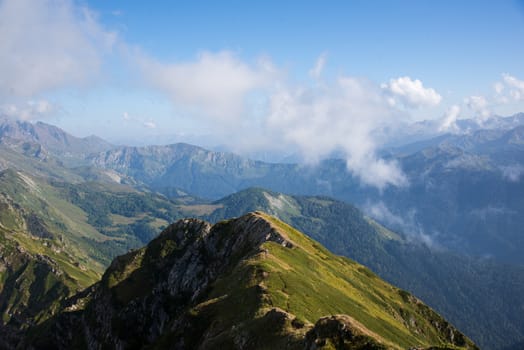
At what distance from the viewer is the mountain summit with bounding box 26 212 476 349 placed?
65750 millimetres

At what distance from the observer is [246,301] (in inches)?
3317

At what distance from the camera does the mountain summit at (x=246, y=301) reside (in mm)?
65750

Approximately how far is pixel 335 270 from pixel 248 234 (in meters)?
37.7

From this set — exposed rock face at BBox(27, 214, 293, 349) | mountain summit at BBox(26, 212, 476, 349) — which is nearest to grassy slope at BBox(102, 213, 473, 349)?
mountain summit at BBox(26, 212, 476, 349)

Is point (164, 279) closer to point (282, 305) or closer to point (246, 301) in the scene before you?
point (246, 301)

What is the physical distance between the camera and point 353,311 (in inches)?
4350

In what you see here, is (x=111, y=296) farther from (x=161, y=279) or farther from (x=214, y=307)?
(x=214, y=307)

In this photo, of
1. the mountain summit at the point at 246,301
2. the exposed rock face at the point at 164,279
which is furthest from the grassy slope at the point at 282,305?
the exposed rock face at the point at 164,279

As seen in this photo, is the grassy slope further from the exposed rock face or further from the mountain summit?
the exposed rock face

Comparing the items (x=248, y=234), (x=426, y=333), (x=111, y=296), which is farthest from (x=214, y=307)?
(x=426, y=333)

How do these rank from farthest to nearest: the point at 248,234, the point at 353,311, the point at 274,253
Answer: the point at 248,234
the point at 274,253
the point at 353,311

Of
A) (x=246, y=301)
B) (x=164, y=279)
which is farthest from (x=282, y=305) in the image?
(x=164, y=279)

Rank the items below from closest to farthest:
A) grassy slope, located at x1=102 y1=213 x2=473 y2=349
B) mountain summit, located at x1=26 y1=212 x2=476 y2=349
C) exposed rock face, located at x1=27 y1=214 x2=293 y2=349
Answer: mountain summit, located at x1=26 y1=212 x2=476 y2=349, grassy slope, located at x1=102 y1=213 x2=473 y2=349, exposed rock face, located at x1=27 y1=214 x2=293 y2=349

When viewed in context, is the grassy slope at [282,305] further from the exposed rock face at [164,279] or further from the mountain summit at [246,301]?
the exposed rock face at [164,279]
